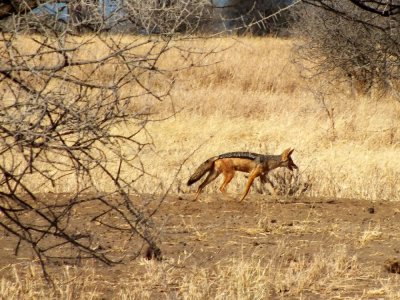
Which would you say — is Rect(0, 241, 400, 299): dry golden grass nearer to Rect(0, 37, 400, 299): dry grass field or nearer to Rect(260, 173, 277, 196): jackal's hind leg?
Rect(0, 37, 400, 299): dry grass field

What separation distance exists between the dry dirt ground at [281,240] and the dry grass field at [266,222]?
0.01 m

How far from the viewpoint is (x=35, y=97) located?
3.95m

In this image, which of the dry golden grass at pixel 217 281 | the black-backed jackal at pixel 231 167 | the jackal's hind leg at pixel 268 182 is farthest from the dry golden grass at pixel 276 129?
the dry golden grass at pixel 217 281

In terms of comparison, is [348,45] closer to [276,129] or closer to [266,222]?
[276,129]

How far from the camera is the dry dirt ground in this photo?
6.14 meters

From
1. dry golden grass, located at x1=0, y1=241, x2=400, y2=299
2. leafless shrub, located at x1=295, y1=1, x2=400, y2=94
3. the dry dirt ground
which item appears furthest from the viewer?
leafless shrub, located at x1=295, y1=1, x2=400, y2=94

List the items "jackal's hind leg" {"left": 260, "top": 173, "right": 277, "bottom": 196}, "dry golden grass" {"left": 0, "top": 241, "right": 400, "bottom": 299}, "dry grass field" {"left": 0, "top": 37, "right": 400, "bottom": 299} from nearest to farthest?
"dry golden grass" {"left": 0, "top": 241, "right": 400, "bottom": 299} → "dry grass field" {"left": 0, "top": 37, "right": 400, "bottom": 299} → "jackal's hind leg" {"left": 260, "top": 173, "right": 277, "bottom": 196}

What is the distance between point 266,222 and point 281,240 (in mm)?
563

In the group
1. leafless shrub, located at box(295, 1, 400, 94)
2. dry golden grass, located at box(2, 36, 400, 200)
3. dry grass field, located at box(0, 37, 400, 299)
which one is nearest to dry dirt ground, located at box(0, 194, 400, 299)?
dry grass field, located at box(0, 37, 400, 299)

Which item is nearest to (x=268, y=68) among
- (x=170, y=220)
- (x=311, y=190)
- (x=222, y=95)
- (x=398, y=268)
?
(x=222, y=95)

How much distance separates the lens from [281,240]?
7.50 m

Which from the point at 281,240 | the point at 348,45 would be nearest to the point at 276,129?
the point at 348,45

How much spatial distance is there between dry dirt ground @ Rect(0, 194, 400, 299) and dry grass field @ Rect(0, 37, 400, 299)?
13 millimetres

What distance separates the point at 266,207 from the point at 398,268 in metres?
2.55
